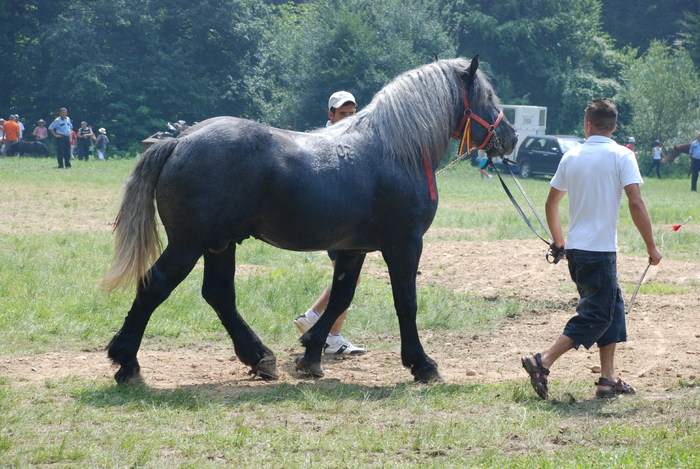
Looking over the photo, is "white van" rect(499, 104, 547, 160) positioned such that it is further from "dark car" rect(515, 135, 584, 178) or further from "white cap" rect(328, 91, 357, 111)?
"white cap" rect(328, 91, 357, 111)

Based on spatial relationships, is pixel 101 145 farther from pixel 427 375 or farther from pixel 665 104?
pixel 427 375

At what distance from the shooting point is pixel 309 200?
5.91m

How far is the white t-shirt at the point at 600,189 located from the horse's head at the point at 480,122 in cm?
109

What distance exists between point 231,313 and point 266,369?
1.60 ft

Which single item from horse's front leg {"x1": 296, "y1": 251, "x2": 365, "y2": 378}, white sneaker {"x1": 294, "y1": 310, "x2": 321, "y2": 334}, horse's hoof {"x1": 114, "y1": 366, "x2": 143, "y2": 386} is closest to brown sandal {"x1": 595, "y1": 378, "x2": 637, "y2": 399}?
horse's front leg {"x1": 296, "y1": 251, "x2": 365, "y2": 378}

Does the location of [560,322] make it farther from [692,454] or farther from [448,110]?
[692,454]

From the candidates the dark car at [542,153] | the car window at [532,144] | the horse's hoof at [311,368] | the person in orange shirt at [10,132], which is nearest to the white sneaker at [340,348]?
the horse's hoof at [311,368]

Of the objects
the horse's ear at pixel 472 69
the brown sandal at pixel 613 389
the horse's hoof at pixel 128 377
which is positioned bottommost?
the horse's hoof at pixel 128 377

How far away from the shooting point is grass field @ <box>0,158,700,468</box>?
4414 millimetres

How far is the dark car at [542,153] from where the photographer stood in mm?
34344

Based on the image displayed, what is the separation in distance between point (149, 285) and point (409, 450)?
2.15 m

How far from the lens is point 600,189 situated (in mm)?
5738

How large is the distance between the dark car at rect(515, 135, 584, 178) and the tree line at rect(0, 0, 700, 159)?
312 inches

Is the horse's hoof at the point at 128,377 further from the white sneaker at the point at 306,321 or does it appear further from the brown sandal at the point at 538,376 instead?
the brown sandal at the point at 538,376
